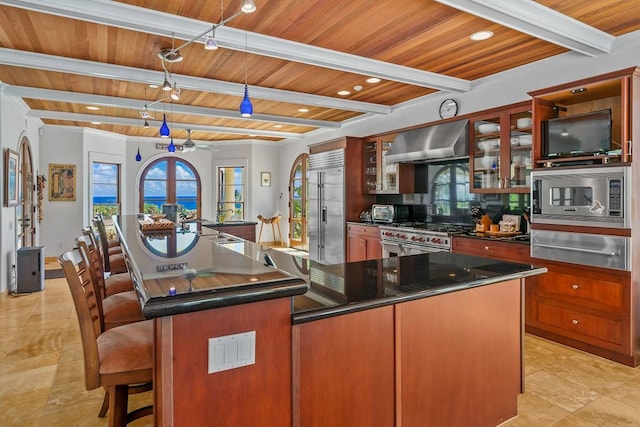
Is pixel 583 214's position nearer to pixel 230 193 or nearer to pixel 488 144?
pixel 488 144

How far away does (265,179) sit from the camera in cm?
1009

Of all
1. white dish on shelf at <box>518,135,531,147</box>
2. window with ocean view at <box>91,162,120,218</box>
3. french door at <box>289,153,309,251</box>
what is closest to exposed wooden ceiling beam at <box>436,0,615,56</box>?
white dish on shelf at <box>518,135,531,147</box>

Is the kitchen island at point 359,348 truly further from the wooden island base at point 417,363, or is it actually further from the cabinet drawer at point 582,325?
the cabinet drawer at point 582,325

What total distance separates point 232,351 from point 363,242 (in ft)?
16.2

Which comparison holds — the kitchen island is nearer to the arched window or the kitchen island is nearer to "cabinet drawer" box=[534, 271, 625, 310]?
"cabinet drawer" box=[534, 271, 625, 310]

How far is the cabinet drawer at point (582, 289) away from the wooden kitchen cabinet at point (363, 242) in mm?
2458

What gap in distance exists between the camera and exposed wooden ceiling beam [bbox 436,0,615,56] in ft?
8.51

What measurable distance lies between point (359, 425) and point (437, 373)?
1.46 ft

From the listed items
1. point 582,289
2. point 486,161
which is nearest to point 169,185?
point 486,161

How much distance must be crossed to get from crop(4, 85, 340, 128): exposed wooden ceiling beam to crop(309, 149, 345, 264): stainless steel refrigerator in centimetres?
87

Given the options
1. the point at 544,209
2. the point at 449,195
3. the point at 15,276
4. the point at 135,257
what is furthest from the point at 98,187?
the point at 544,209

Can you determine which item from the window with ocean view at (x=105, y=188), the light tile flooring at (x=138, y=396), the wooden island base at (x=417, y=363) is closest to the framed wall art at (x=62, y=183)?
the window with ocean view at (x=105, y=188)

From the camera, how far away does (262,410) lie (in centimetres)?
125

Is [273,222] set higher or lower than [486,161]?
lower
